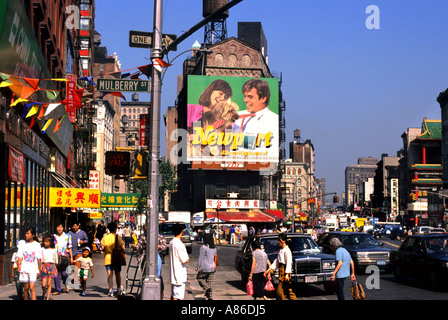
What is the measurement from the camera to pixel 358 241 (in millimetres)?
25672

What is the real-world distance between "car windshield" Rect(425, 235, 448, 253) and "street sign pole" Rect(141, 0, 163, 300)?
10.9 meters

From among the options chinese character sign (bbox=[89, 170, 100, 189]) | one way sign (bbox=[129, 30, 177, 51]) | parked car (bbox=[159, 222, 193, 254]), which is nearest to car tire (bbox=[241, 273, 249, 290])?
one way sign (bbox=[129, 30, 177, 51])

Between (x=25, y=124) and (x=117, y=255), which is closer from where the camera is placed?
(x=117, y=255)

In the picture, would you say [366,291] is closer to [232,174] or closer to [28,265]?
[28,265]

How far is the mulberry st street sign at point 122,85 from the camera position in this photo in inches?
619

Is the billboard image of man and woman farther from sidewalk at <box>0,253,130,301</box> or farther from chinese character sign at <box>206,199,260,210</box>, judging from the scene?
sidewalk at <box>0,253,130,301</box>

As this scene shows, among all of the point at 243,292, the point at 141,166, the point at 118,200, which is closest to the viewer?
the point at 141,166

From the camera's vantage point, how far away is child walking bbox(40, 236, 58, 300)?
16359 millimetres

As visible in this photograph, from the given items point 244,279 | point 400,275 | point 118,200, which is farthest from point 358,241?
point 118,200

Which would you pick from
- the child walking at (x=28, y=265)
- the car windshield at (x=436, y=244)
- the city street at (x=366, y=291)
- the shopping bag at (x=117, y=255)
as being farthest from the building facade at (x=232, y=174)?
the child walking at (x=28, y=265)

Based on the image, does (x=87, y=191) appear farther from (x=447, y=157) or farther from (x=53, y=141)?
(x=447, y=157)

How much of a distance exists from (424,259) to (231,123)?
71.3 meters

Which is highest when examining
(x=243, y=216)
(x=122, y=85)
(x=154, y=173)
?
(x=122, y=85)
